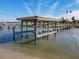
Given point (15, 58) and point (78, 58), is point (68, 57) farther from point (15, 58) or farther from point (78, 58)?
point (15, 58)

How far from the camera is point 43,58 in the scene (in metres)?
8.65

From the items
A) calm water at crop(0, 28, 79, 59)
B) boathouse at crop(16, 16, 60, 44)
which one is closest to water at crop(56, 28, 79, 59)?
calm water at crop(0, 28, 79, 59)

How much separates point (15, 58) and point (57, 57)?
3126mm

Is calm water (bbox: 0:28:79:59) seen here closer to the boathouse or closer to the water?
the water

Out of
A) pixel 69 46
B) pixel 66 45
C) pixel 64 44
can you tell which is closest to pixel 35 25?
pixel 64 44

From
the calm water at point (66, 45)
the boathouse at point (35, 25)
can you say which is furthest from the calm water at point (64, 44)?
the boathouse at point (35, 25)

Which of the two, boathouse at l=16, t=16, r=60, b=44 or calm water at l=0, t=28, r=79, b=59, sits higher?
boathouse at l=16, t=16, r=60, b=44

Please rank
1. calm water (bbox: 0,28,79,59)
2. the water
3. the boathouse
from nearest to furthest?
the water < calm water (bbox: 0,28,79,59) < the boathouse

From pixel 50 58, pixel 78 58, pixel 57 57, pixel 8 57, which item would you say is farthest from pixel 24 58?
pixel 78 58

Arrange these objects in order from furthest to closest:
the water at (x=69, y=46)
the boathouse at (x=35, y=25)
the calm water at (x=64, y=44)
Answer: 1. the boathouse at (x=35, y=25)
2. the calm water at (x=64, y=44)
3. the water at (x=69, y=46)

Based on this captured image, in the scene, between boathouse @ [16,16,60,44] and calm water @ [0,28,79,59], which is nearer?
calm water @ [0,28,79,59]

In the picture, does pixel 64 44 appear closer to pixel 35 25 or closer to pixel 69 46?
pixel 69 46

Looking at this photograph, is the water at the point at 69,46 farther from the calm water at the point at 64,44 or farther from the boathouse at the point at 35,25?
the boathouse at the point at 35,25

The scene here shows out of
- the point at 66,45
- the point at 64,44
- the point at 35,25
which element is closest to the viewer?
the point at 66,45
